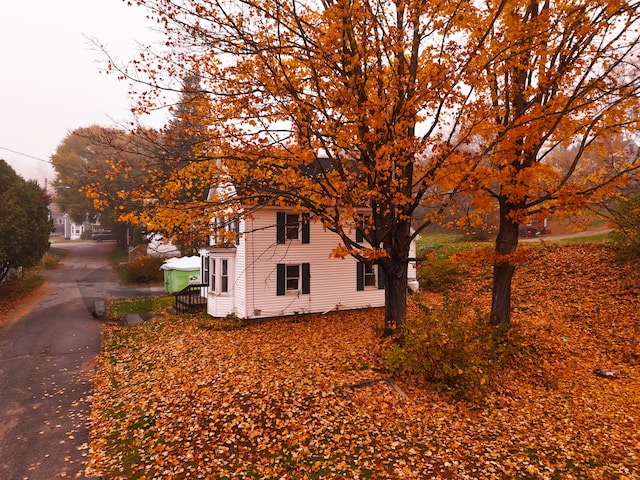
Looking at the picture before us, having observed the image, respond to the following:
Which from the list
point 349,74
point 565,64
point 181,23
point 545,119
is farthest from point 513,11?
point 181,23

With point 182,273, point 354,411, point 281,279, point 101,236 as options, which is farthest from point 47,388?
point 101,236

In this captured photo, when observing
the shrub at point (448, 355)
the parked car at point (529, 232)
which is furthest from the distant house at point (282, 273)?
the parked car at point (529, 232)

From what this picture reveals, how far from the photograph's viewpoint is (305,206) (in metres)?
9.97

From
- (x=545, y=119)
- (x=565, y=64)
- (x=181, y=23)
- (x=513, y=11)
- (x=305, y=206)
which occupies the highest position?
(x=513, y=11)

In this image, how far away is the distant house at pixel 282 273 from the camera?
15930mm

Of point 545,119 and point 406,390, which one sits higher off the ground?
point 545,119

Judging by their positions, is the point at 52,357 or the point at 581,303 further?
the point at 581,303

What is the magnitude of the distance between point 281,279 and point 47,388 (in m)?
8.80

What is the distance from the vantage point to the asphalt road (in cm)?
669

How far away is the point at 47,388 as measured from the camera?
9859mm

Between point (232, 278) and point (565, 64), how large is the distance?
557 inches

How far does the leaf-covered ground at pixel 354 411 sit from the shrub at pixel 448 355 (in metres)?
0.32

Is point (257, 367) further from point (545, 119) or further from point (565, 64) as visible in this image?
point (565, 64)

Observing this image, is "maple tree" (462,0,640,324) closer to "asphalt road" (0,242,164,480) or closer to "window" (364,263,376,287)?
"window" (364,263,376,287)
